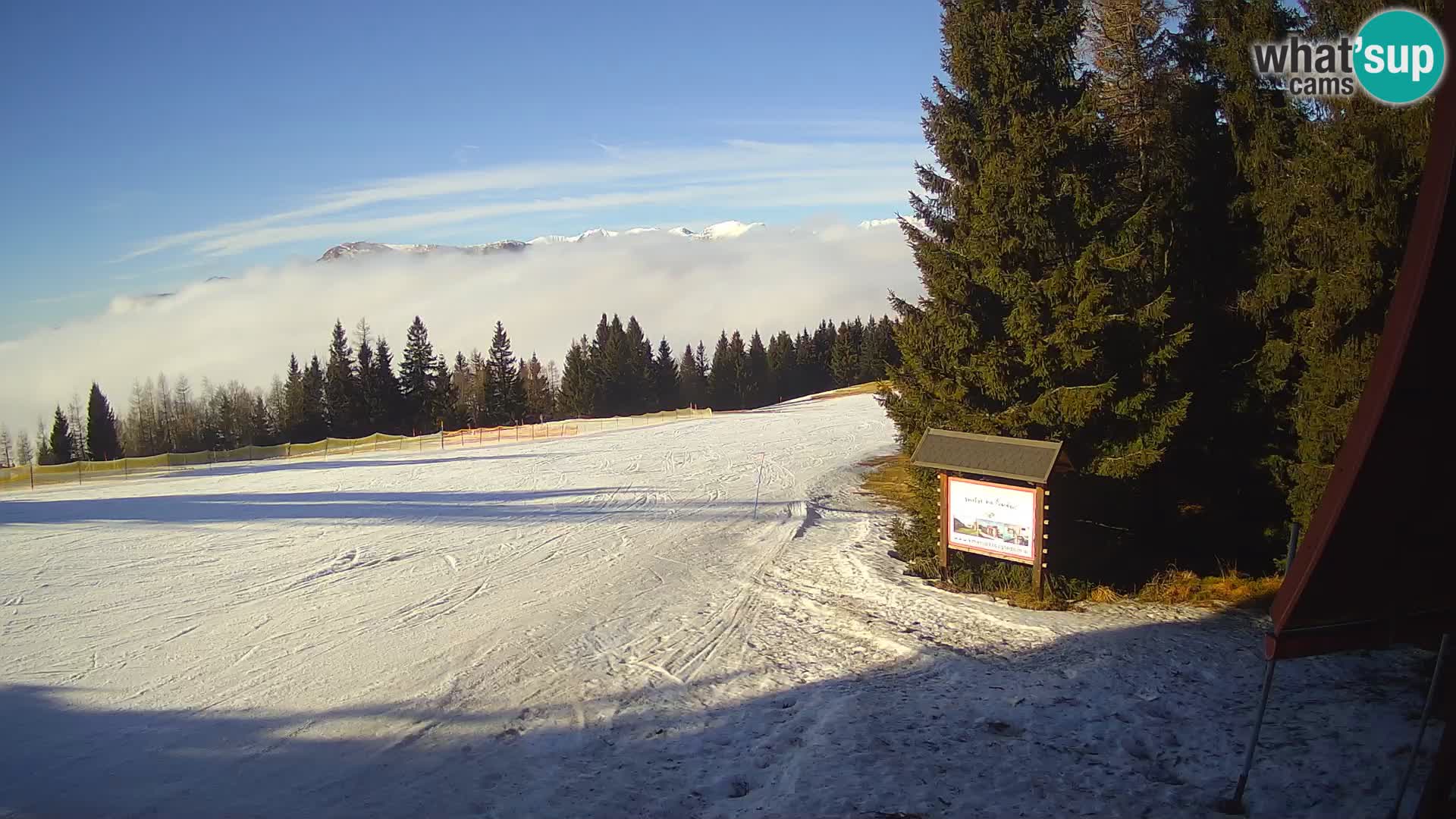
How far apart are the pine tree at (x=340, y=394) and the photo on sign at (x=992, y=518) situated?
76.0 meters

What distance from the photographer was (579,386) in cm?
9538

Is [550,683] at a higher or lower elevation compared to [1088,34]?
lower

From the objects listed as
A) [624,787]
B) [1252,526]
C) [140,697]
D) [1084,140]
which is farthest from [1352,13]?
[140,697]

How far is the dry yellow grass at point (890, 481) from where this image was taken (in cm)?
2352

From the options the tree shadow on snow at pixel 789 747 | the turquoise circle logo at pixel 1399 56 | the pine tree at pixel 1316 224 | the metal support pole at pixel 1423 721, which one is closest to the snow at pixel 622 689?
the tree shadow on snow at pixel 789 747

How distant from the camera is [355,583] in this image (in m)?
15.3

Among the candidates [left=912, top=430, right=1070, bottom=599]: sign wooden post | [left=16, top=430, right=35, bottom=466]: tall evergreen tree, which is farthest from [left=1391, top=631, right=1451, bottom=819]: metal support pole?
[left=16, top=430, right=35, bottom=466]: tall evergreen tree

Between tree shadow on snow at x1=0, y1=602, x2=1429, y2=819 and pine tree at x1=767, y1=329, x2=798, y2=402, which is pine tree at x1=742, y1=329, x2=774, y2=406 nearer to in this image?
pine tree at x1=767, y1=329, x2=798, y2=402

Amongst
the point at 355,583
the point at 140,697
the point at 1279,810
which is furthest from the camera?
the point at 355,583

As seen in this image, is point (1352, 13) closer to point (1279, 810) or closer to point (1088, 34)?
point (1088, 34)

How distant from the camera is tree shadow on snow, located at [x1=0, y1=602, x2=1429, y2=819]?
23.6 ft

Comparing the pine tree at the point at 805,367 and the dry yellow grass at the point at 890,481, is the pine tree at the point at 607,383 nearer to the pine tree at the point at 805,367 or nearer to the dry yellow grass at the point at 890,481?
the pine tree at the point at 805,367

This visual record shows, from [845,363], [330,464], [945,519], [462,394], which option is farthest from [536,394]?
[945,519]

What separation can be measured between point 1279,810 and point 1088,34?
537 inches
